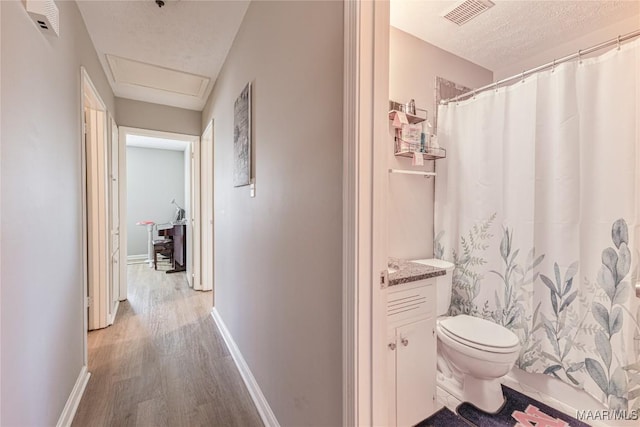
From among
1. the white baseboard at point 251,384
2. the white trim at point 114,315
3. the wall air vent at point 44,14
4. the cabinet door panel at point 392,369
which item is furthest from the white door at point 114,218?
the cabinet door panel at point 392,369

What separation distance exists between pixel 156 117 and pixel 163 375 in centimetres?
296

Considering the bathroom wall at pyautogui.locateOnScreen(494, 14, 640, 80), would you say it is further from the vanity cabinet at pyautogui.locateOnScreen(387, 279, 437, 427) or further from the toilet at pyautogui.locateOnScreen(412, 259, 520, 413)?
the vanity cabinet at pyautogui.locateOnScreen(387, 279, 437, 427)

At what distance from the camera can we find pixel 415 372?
143cm

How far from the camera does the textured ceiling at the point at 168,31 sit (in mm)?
1878

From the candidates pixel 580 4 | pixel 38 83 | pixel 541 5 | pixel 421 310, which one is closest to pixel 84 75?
pixel 38 83

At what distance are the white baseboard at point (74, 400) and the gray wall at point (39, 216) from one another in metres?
0.06

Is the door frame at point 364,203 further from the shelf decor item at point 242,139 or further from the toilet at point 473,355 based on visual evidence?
the shelf decor item at point 242,139

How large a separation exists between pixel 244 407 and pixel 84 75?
2.44 metres

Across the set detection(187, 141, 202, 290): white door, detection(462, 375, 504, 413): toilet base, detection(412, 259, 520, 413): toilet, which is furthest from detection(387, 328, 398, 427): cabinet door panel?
detection(187, 141, 202, 290): white door

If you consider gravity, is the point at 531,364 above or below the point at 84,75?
below

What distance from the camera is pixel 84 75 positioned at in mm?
1963

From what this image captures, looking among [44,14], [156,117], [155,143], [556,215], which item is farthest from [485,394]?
[155,143]

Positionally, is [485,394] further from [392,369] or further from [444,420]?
[392,369]

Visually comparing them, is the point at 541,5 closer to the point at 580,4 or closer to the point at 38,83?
the point at 580,4
